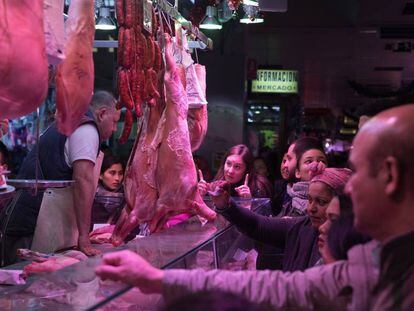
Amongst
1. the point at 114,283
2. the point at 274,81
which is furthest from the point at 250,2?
the point at 274,81

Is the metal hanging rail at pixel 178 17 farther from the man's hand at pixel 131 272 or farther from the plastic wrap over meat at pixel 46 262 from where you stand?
the man's hand at pixel 131 272

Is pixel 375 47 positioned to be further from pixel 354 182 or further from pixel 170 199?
pixel 354 182

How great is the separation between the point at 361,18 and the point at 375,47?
10.4 feet

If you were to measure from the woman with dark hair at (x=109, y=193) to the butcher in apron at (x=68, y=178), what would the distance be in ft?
3.19

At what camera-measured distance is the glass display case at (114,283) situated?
1.78 m

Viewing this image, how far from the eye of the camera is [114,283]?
1.76 meters

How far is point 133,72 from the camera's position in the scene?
334 cm

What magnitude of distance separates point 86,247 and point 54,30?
167cm

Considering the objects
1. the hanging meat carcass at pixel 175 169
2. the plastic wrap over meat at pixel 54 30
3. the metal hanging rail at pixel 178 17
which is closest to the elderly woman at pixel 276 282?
the plastic wrap over meat at pixel 54 30

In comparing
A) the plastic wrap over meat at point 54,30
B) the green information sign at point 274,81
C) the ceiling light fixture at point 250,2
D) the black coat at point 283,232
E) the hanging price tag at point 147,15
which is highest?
the green information sign at point 274,81

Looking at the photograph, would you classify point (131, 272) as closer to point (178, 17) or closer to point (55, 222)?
point (55, 222)

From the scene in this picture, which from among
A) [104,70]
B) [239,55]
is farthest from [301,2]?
[104,70]

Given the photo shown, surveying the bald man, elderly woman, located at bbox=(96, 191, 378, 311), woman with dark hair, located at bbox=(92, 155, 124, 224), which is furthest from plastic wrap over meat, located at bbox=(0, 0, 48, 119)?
woman with dark hair, located at bbox=(92, 155, 124, 224)

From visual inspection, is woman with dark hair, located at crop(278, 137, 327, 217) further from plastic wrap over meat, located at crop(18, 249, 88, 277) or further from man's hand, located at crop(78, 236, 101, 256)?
plastic wrap over meat, located at crop(18, 249, 88, 277)
